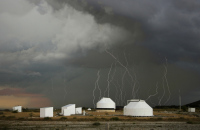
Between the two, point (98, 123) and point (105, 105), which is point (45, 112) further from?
point (105, 105)

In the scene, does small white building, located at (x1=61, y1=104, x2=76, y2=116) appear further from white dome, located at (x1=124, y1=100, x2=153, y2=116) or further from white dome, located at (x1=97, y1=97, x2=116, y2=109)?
white dome, located at (x1=97, y1=97, x2=116, y2=109)

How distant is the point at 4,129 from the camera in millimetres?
35562

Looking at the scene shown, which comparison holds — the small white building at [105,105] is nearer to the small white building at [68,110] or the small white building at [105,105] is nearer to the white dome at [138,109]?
the small white building at [68,110]

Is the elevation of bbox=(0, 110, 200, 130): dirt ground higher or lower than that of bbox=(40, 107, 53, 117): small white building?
lower

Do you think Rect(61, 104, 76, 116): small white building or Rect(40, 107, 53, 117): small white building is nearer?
Rect(40, 107, 53, 117): small white building

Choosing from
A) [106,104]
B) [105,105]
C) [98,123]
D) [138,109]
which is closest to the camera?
[98,123]

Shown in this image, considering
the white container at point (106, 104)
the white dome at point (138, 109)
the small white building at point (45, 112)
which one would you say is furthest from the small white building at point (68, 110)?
the white container at point (106, 104)

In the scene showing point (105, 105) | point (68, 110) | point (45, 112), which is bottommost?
point (105, 105)

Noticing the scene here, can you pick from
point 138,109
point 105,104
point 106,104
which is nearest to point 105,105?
point 105,104

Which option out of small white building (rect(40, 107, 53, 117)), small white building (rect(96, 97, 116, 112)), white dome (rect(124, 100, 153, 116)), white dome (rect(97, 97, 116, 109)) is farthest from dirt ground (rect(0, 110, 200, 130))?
white dome (rect(97, 97, 116, 109))

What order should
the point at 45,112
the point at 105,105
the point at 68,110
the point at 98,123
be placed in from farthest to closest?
the point at 105,105 → the point at 68,110 → the point at 45,112 → the point at 98,123

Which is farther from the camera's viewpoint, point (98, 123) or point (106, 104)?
point (106, 104)

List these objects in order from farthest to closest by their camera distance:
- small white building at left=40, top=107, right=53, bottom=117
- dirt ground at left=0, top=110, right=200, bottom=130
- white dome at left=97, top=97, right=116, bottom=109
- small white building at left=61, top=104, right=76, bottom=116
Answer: white dome at left=97, top=97, right=116, bottom=109, small white building at left=61, top=104, right=76, bottom=116, small white building at left=40, top=107, right=53, bottom=117, dirt ground at left=0, top=110, right=200, bottom=130

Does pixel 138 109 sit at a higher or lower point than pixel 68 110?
higher
